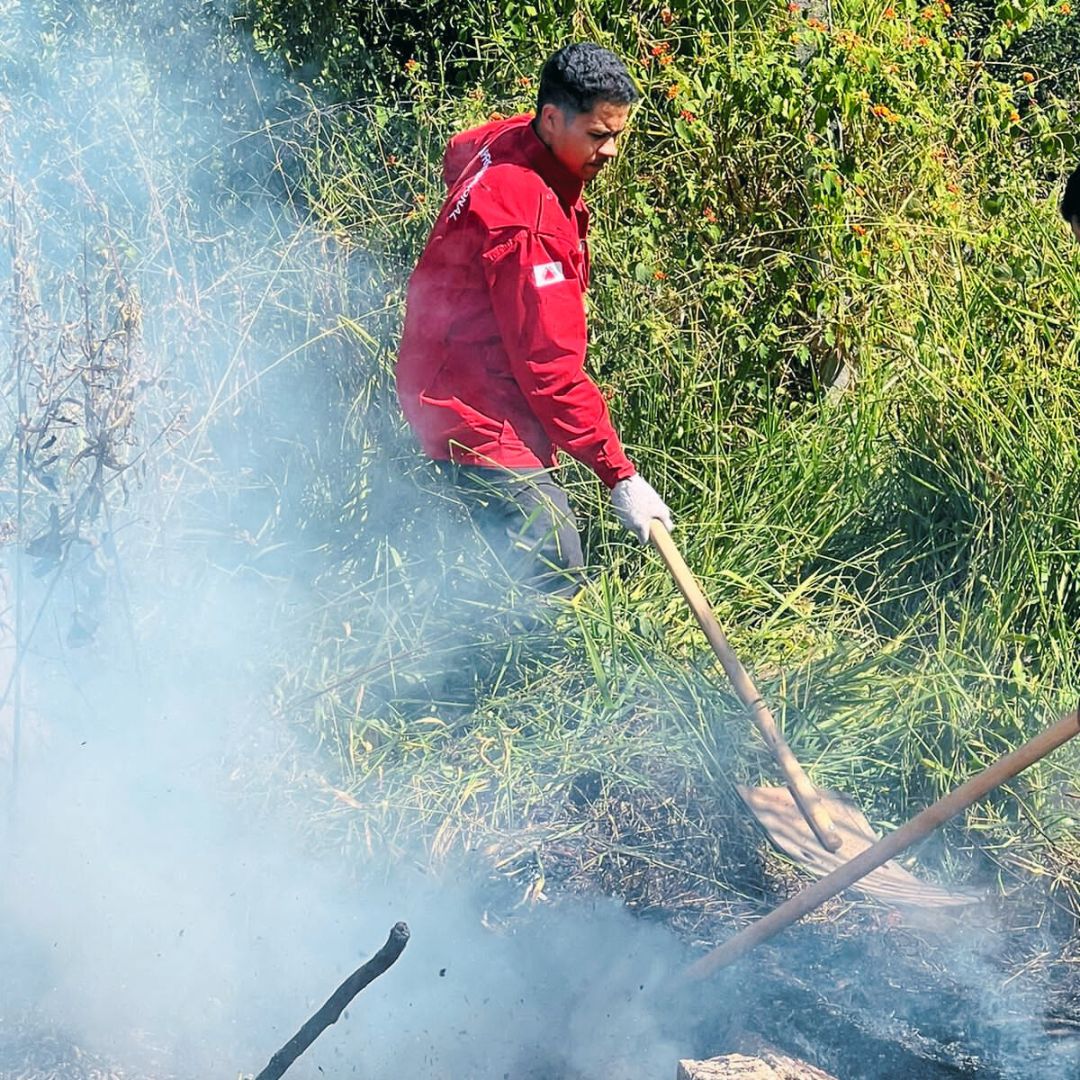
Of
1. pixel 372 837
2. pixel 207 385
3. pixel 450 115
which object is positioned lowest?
pixel 372 837

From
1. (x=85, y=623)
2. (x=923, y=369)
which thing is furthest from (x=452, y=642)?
(x=923, y=369)

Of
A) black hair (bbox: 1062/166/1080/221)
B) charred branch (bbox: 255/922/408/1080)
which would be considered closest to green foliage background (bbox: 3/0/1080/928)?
charred branch (bbox: 255/922/408/1080)

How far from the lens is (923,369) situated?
402 cm

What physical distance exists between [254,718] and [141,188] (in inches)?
85.3

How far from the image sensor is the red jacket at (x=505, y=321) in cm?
316

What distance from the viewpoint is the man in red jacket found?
3160 millimetres

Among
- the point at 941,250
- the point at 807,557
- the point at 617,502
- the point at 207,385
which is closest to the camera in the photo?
the point at 617,502

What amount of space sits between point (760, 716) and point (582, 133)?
5.07 ft

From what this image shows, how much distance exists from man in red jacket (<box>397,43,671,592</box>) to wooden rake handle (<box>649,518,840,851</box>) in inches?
8.1

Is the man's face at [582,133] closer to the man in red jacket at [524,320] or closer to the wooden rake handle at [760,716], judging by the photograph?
the man in red jacket at [524,320]

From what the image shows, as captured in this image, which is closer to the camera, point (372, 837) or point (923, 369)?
point (372, 837)

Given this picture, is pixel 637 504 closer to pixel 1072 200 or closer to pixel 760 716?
pixel 760 716

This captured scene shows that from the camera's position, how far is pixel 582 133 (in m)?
3.21

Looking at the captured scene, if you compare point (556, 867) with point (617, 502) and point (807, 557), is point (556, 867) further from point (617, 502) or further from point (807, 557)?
point (807, 557)
